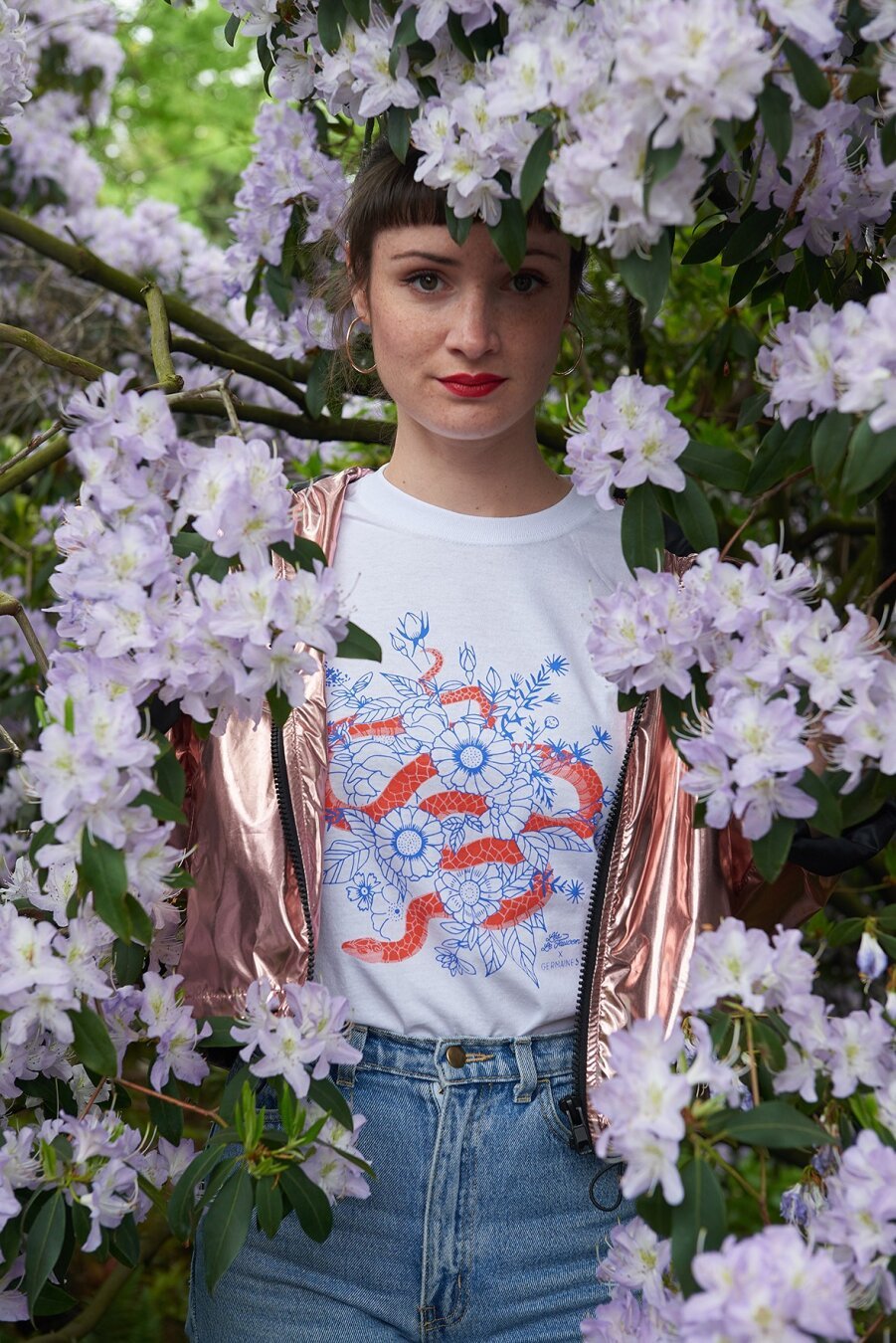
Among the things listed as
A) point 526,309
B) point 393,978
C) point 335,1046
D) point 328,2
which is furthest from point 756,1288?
point 328,2

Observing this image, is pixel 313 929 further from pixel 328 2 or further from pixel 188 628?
pixel 328 2

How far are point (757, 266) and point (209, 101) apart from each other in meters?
10.9

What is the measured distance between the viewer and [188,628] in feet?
4.67

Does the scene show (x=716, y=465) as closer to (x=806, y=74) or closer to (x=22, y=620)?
(x=806, y=74)

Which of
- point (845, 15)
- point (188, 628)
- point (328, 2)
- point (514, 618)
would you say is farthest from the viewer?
point (514, 618)

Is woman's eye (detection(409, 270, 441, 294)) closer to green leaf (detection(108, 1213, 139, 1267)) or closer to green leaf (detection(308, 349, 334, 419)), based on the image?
green leaf (detection(308, 349, 334, 419))

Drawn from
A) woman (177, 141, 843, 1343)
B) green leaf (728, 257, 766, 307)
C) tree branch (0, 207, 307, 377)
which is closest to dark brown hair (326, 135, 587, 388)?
woman (177, 141, 843, 1343)

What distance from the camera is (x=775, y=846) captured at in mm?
1472

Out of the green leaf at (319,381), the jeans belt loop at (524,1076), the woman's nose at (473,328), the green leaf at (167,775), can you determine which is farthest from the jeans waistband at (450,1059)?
the green leaf at (319,381)

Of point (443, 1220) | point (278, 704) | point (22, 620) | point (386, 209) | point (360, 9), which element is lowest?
point (443, 1220)

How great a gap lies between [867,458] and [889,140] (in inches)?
16.2

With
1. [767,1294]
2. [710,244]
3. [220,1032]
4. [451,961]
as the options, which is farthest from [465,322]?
[767,1294]

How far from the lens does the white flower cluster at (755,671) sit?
4.64ft

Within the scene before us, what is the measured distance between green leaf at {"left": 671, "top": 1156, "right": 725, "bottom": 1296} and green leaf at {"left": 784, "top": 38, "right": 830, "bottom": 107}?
959 millimetres
